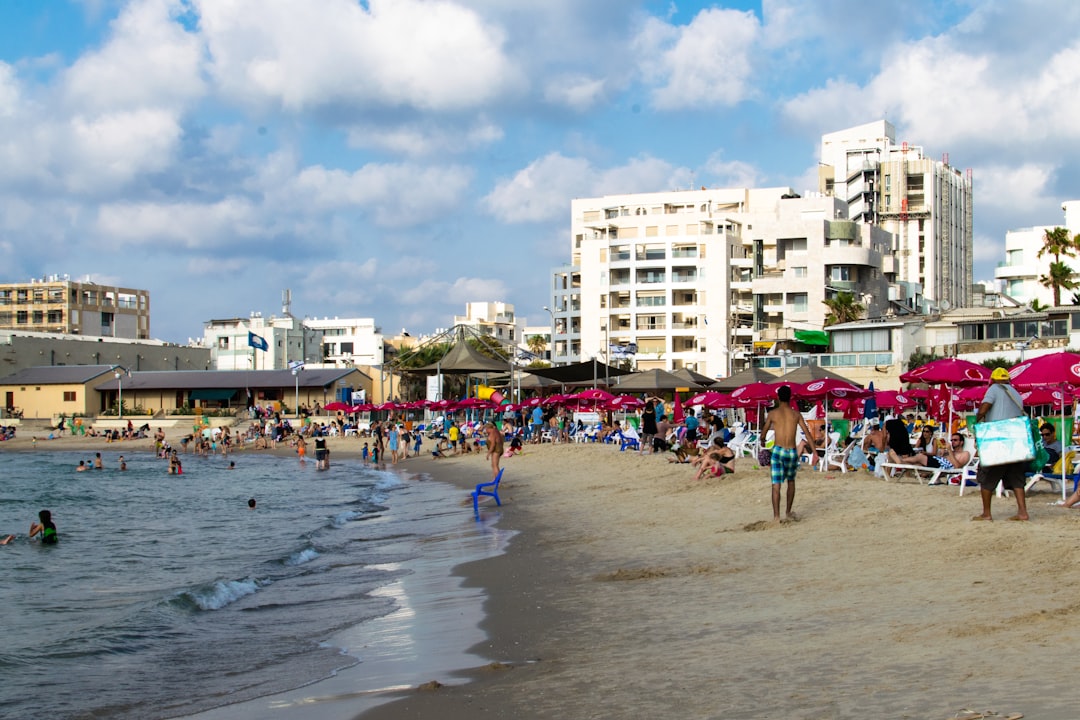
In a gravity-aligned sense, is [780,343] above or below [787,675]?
above

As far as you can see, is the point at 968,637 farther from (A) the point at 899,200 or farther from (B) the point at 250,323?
(B) the point at 250,323

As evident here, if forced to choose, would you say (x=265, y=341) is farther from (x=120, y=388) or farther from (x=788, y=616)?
(x=788, y=616)

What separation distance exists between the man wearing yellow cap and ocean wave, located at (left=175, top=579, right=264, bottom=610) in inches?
329

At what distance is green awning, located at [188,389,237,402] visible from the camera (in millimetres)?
76938

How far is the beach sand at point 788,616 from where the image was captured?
5488 mm

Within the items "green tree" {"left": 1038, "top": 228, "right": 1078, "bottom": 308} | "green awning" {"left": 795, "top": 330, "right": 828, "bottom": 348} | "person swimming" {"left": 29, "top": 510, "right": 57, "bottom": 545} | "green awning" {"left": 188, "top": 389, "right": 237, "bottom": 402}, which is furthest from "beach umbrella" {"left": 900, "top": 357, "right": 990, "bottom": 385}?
"green awning" {"left": 188, "top": 389, "right": 237, "bottom": 402}

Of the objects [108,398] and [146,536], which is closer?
[146,536]

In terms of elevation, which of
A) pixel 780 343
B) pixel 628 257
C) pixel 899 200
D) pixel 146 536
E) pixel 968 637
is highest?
pixel 899 200

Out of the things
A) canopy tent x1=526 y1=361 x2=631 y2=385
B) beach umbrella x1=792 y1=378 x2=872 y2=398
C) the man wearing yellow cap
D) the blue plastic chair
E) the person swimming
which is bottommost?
the person swimming

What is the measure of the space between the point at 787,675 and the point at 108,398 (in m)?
79.9

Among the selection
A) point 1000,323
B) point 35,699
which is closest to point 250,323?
point 1000,323

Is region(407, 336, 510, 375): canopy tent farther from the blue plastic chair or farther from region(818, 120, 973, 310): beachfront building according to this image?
region(818, 120, 973, 310): beachfront building

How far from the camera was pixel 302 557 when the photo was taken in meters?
15.3

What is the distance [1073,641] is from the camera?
587 centimetres
